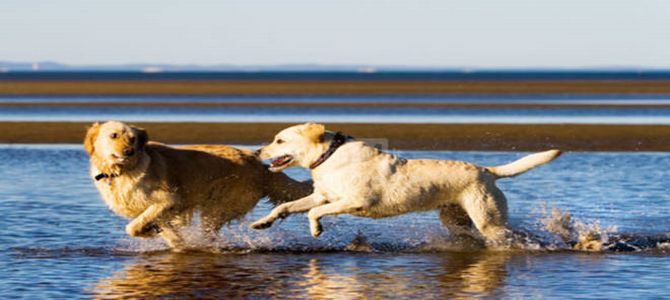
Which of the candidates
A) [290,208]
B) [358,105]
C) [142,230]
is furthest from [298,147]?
[358,105]

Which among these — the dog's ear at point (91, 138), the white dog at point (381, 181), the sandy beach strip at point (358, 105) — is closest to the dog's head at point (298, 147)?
the white dog at point (381, 181)

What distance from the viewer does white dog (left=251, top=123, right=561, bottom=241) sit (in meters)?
10.9

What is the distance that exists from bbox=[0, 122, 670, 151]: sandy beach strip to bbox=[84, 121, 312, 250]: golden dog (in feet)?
43.8

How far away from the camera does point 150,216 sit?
36.2 feet

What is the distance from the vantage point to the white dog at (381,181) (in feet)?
35.8

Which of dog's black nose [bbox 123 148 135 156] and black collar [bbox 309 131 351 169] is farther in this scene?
black collar [bbox 309 131 351 169]

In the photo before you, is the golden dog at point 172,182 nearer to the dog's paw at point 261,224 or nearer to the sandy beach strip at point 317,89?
the dog's paw at point 261,224

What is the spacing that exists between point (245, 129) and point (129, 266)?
63.6ft

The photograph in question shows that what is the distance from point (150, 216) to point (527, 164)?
11.4 ft

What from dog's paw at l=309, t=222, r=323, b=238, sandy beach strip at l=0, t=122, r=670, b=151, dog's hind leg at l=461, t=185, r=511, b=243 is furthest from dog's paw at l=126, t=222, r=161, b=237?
sandy beach strip at l=0, t=122, r=670, b=151

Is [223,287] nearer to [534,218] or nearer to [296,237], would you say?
[296,237]

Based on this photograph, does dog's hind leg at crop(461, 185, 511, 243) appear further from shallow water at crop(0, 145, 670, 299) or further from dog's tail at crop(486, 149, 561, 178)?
shallow water at crop(0, 145, 670, 299)

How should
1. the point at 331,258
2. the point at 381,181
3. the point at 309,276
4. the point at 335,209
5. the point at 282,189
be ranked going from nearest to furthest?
the point at 309,276
the point at 335,209
the point at 381,181
the point at 331,258
the point at 282,189

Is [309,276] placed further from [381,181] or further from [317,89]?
[317,89]
